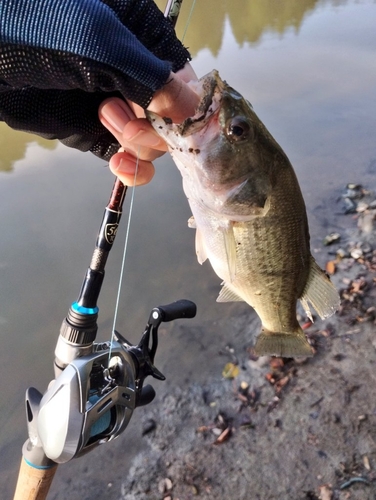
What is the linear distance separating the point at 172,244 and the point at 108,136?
241cm

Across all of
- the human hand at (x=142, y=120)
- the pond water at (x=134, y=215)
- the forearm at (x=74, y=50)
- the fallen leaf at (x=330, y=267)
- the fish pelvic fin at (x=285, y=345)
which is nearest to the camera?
the forearm at (x=74, y=50)

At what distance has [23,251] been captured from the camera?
4.20 metres

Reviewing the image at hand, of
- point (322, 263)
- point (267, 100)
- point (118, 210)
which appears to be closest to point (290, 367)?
point (322, 263)

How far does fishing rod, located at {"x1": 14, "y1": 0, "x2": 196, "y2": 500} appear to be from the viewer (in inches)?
63.0

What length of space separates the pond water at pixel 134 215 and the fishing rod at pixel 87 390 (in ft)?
4.08

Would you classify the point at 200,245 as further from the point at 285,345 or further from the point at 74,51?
the point at 74,51

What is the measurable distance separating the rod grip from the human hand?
4.46 ft

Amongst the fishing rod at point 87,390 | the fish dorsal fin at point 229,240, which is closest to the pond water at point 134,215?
the fishing rod at point 87,390

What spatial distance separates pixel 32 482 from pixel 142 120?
1688mm

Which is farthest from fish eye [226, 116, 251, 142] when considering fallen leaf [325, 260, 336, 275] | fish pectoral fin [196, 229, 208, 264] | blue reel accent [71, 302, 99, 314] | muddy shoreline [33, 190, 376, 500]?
fallen leaf [325, 260, 336, 275]

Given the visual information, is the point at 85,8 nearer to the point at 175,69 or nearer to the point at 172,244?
the point at 175,69

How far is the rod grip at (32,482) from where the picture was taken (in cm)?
186

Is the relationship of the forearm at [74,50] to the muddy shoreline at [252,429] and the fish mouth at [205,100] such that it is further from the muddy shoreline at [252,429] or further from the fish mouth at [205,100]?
the muddy shoreline at [252,429]

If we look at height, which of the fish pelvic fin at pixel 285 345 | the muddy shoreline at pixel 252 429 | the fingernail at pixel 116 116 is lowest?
the muddy shoreline at pixel 252 429
